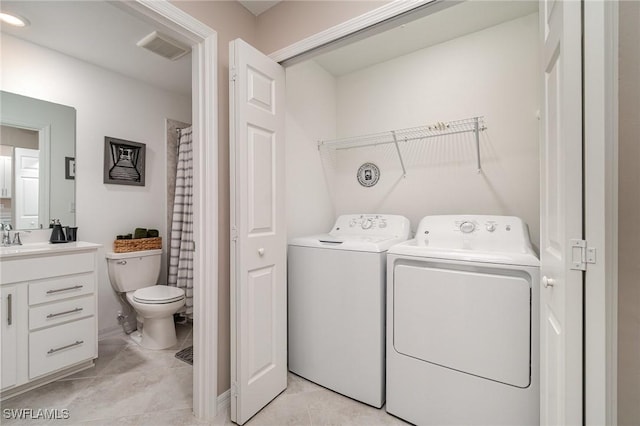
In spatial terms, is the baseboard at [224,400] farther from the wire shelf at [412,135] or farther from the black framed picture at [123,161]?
the black framed picture at [123,161]

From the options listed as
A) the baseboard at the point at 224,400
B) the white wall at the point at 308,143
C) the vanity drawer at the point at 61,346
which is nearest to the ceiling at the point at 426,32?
Result: the white wall at the point at 308,143

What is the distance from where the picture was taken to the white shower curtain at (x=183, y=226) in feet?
9.27

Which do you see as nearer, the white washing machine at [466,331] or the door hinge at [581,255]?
the door hinge at [581,255]

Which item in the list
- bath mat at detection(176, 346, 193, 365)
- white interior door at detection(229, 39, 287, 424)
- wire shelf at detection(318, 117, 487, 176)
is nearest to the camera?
white interior door at detection(229, 39, 287, 424)

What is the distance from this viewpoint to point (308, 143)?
2412 mm

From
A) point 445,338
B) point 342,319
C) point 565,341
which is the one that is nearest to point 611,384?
point 565,341

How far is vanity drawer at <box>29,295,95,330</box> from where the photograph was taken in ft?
6.08

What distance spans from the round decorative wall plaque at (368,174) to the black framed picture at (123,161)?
2.25 metres

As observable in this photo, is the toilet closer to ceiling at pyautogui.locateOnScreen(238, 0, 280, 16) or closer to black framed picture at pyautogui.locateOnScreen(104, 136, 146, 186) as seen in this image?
black framed picture at pyautogui.locateOnScreen(104, 136, 146, 186)

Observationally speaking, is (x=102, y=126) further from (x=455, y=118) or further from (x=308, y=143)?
(x=455, y=118)

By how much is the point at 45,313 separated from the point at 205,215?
1.42 metres

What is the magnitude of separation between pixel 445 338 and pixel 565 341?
742 mm

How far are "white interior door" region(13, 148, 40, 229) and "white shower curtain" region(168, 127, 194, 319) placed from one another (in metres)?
1.02

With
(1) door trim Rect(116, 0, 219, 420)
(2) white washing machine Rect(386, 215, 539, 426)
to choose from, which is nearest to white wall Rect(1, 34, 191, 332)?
(1) door trim Rect(116, 0, 219, 420)
